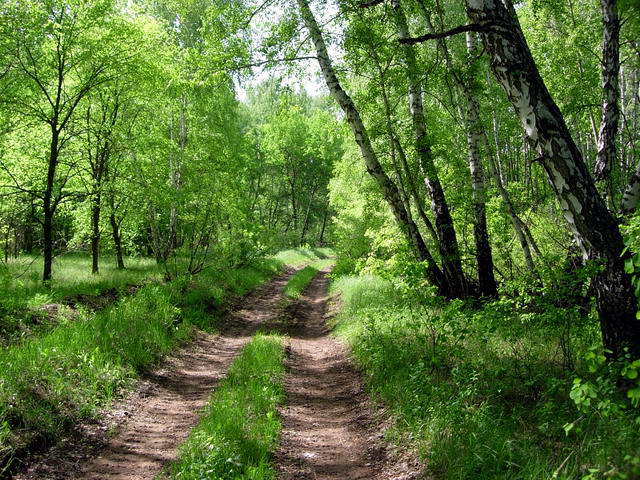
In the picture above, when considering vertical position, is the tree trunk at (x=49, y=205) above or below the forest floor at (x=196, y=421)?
above

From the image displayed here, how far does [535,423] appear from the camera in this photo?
4.23 m

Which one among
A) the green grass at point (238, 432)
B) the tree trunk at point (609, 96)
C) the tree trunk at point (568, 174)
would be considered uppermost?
the tree trunk at point (609, 96)

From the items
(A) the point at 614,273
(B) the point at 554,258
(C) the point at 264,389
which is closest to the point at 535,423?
(A) the point at 614,273

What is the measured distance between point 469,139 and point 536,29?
10008 mm

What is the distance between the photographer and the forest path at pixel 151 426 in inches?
173

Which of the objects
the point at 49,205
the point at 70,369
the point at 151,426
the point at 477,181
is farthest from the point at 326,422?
the point at 49,205

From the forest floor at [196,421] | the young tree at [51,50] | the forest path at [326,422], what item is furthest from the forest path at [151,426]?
the young tree at [51,50]

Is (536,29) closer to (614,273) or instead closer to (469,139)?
(469,139)

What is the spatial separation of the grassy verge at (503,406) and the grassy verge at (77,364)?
3.86 metres

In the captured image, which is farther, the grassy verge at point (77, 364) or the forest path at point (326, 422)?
the grassy verge at point (77, 364)

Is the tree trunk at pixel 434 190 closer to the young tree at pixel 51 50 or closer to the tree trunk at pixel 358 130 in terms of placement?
the tree trunk at pixel 358 130

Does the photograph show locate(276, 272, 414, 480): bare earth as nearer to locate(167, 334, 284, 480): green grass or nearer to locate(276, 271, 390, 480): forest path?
locate(276, 271, 390, 480): forest path

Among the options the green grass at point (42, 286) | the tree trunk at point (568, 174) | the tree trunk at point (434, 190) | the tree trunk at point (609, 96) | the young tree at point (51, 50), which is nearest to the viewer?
the tree trunk at point (568, 174)

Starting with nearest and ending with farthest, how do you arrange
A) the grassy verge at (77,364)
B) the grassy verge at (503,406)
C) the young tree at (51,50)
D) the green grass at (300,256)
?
the grassy verge at (503,406) < the grassy verge at (77,364) < the young tree at (51,50) < the green grass at (300,256)
